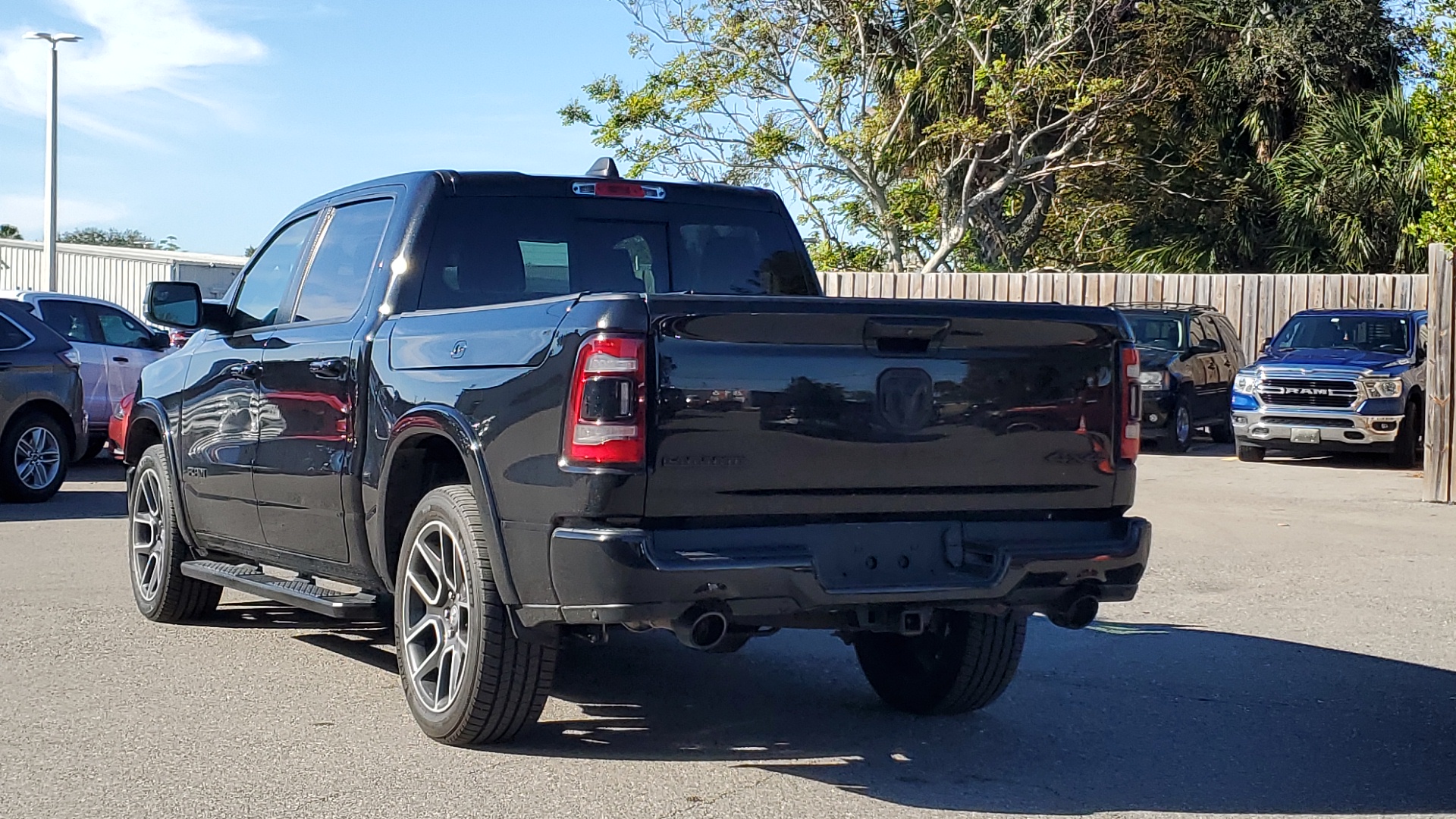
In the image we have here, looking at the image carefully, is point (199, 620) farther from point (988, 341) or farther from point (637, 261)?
point (988, 341)

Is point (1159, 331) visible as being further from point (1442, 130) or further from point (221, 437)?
point (221, 437)

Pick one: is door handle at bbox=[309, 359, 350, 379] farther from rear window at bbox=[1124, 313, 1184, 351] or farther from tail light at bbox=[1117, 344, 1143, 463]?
rear window at bbox=[1124, 313, 1184, 351]

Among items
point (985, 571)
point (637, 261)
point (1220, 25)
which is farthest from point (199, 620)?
point (1220, 25)

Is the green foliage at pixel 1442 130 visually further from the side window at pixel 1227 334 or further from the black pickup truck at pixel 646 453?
the black pickup truck at pixel 646 453

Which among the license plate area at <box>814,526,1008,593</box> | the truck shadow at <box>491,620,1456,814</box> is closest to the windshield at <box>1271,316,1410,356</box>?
the truck shadow at <box>491,620,1456,814</box>

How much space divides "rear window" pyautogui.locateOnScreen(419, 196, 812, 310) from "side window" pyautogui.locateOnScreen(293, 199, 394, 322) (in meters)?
0.34

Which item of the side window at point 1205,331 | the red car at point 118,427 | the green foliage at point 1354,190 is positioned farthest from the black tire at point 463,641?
the green foliage at point 1354,190

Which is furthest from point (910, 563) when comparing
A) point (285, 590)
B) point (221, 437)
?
point (221, 437)

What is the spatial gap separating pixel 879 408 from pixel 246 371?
3.12 m

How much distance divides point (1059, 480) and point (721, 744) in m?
1.46

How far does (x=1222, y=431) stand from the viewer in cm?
2255

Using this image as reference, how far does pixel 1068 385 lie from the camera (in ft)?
18.3

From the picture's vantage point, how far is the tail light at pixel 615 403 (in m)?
4.87

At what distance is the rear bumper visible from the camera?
4875 mm
